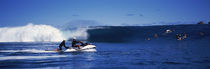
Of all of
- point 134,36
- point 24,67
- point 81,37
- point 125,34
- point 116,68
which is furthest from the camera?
point 81,37

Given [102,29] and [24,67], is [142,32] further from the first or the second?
[24,67]

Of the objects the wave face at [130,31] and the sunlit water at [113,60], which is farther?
the wave face at [130,31]

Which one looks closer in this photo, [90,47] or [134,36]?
[90,47]

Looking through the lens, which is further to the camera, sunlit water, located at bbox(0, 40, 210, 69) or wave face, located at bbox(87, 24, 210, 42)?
wave face, located at bbox(87, 24, 210, 42)

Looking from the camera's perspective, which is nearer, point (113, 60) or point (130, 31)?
point (113, 60)

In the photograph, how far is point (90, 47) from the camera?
3822cm

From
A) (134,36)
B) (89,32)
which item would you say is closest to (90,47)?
(134,36)

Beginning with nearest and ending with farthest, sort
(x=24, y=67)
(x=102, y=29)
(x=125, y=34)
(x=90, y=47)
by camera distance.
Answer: (x=24, y=67), (x=90, y=47), (x=125, y=34), (x=102, y=29)

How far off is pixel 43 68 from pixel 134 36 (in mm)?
58560

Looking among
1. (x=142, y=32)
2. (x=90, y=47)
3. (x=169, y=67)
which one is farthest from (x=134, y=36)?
(x=169, y=67)

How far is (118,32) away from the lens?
89.9 meters

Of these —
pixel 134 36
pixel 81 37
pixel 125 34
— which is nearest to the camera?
pixel 134 36

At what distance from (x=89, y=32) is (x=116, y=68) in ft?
251

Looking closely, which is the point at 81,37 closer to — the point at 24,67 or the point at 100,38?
the point at 100,38
